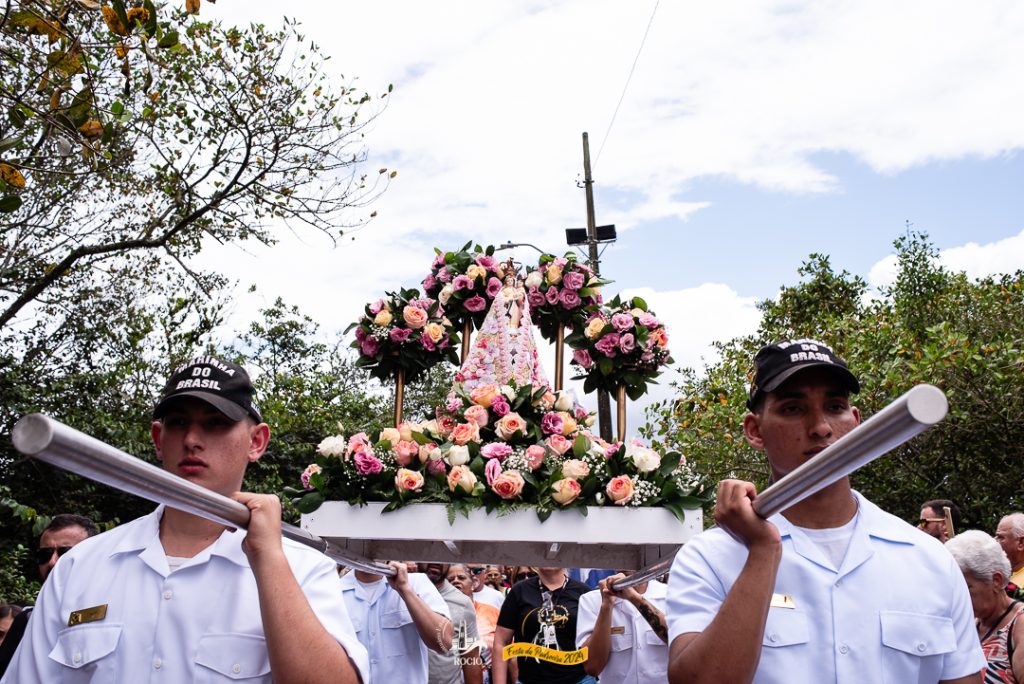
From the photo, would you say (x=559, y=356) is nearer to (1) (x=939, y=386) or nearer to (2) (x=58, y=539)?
(2) (x=58, y=539)

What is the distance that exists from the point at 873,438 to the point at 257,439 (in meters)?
1.86

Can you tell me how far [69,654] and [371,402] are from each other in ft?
62.1

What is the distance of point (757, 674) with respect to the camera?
243cm

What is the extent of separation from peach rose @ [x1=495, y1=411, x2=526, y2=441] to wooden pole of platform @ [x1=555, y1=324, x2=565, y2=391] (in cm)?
78

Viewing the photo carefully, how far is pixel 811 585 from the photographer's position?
8.14ft

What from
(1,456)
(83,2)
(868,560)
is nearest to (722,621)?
(868,560)

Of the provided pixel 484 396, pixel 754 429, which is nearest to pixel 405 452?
pixel 484 396

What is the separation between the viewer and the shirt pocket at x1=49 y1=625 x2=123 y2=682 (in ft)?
8.00

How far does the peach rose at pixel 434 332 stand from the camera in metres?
6.29

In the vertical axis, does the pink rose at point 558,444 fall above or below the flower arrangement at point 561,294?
below

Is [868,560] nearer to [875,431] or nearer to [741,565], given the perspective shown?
[741,565]

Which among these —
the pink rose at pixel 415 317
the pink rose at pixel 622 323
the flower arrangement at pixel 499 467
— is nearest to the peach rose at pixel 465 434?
the flower arrangement at pixel 499 467

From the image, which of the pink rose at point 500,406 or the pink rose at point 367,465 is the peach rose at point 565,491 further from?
the pink rose at point 367,465

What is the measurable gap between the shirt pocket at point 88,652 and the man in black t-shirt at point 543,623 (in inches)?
186
